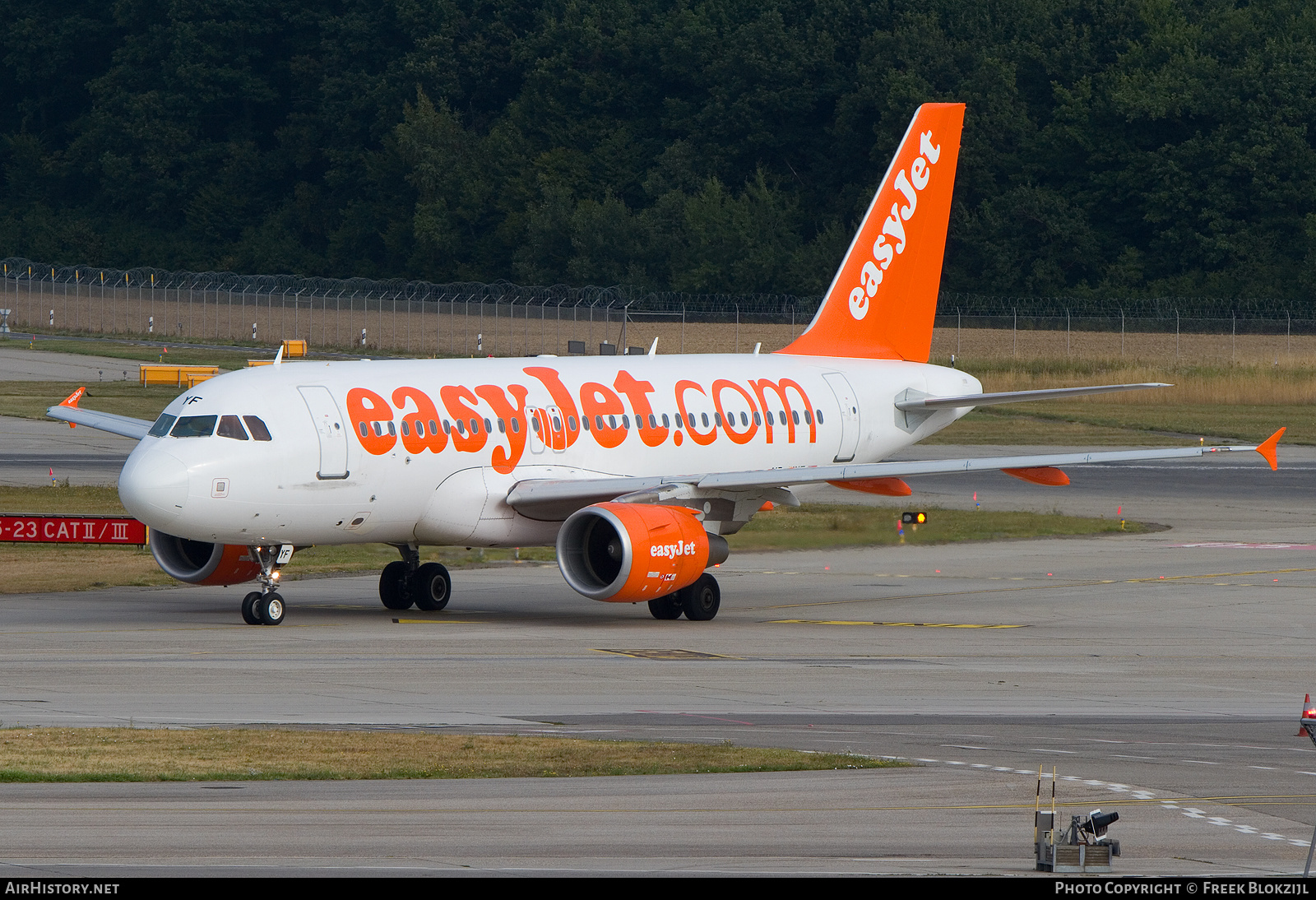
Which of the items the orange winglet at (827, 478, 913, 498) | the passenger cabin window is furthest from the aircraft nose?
the orange winglet at (827, 478, 913, 498)

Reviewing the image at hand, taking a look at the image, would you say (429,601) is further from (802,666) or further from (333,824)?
(333,824)

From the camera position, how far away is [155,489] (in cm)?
2920

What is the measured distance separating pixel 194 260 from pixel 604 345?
9235 cm

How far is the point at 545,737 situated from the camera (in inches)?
822

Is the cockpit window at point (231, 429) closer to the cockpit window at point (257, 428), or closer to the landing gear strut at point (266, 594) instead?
the cockpit window at point (257, 428)

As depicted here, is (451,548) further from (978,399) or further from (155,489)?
(155,489)

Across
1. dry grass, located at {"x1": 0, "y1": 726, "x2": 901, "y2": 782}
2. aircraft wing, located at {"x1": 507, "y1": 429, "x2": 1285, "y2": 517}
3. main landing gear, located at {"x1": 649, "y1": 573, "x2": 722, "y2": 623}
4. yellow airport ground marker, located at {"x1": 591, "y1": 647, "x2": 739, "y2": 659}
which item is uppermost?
aircraft wing, located at {"x1": 507, "y1": 429, "x2": 1285, "y2": 517}

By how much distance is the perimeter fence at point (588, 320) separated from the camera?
4102 inches

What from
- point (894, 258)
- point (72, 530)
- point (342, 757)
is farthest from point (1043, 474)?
point (72, 530)

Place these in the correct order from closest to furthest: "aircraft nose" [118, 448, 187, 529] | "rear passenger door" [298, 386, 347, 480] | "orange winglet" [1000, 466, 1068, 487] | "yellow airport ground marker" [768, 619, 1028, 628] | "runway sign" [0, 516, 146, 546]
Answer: "aircraft nose" [118, 448, 187, 529]
"rear passenger door" [298, 386, 347, 480]
"yellow airport ground marker" [768, 619, 1028, 628]
"orange winglet" [1000, 466, 1068, 487]
"runway sign" [0, 516, 146, 546]

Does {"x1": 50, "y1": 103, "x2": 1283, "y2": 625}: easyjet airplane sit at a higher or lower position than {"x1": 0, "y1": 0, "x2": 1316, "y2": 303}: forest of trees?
lower

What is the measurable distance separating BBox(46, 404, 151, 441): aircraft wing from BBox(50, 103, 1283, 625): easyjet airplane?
70mm

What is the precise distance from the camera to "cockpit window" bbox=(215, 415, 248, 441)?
3025cm

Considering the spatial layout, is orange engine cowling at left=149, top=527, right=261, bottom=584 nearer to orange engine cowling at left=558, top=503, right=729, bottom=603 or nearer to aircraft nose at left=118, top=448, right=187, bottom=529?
aircraft nose at left=118, top=448, right=187, bottom=529
